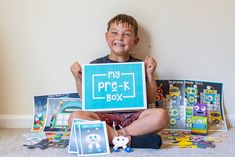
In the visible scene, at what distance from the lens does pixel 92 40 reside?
149cm

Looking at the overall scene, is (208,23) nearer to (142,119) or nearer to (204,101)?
(204,101)

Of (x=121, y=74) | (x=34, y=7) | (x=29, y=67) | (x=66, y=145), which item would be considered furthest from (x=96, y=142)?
(x=34, y=7)

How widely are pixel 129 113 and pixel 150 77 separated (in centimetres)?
18

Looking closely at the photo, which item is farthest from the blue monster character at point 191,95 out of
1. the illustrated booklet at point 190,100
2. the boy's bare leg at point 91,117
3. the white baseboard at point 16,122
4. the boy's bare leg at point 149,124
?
the white baseboard at point 16,122

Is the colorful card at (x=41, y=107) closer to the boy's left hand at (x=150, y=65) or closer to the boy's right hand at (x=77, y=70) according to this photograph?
the boy's right hand at (x=77, y=70)

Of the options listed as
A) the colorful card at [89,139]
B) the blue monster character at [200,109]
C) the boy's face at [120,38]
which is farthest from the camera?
the blue monster character at [200,109]

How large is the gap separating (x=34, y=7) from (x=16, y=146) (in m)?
0.63

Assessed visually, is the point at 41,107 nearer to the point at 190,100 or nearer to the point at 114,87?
the point at 114,87

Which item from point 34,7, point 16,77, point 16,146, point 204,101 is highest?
point 34,7

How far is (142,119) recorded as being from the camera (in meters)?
1.26

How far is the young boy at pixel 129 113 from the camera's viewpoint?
1216mm

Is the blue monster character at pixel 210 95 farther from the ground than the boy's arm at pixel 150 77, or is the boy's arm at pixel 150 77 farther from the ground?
the boy's arm at pixel 150 77

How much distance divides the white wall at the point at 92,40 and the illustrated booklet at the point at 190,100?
4cm

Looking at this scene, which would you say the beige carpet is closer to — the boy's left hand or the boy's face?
the boy's left hand
